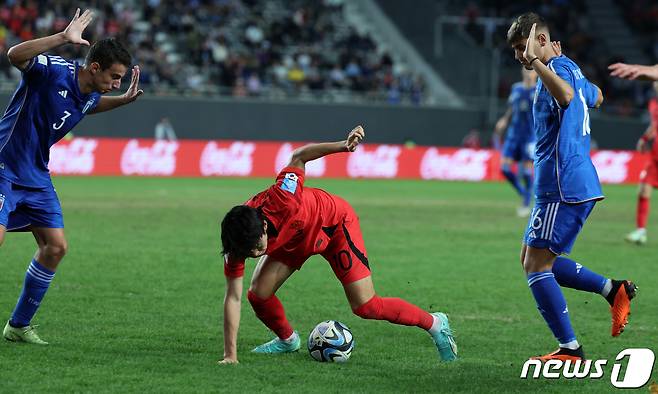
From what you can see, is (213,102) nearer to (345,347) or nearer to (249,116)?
(249,116)

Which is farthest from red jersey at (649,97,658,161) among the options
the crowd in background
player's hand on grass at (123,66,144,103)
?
the crowd in background

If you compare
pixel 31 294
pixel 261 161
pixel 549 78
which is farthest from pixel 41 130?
pixel 261 161

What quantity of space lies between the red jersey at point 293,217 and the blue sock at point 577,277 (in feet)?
5.11

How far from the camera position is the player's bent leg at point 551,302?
6.78 meters

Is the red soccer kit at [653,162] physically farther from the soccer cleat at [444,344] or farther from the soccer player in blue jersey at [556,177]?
the soccer cleat at [444,344]

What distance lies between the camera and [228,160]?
31000mm

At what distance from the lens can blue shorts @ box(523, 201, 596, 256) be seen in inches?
265

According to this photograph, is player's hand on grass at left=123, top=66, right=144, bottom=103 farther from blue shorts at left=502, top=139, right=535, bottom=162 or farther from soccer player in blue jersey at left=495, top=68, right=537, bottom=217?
blue shorts at left=502, top=139, right=535, bottom=162

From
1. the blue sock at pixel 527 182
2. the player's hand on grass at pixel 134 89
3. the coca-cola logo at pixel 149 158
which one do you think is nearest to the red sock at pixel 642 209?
the blue sock at pixel 527 182

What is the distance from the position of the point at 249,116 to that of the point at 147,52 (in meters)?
4.10

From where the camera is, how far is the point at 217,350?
7.25 metres

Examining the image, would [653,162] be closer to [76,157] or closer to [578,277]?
[578,277]

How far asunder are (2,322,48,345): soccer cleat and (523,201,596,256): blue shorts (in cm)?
344

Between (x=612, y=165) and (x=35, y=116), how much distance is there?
93.5 feet
